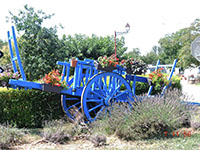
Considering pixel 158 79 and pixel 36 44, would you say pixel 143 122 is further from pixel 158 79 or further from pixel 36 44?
pixel 36 44

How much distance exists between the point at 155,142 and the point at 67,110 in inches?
116

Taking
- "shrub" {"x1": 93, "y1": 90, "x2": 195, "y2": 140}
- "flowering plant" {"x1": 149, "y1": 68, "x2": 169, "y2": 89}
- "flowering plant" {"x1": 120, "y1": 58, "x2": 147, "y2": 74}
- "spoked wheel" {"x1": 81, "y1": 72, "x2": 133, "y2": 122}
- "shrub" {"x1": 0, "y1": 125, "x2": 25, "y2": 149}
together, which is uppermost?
"flowering plant" {"x1": 120, "y1": 58, "x2": 147, "y2": 74}

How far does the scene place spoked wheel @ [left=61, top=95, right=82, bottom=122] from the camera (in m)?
6.61

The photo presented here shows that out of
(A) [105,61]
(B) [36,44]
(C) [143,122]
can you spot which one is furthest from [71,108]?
(B) [36,44]

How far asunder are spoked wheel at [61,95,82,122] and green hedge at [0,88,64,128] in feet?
1.00

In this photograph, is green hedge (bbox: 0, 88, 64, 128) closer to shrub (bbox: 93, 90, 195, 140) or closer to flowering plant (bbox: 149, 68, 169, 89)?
shrub (bbox: 93, 90, 195, 140)

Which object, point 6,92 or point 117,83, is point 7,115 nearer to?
point 6,92

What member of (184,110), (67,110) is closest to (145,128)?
(184,110)

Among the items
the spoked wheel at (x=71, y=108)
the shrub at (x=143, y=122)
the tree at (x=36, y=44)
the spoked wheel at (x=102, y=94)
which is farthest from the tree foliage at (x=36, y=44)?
the shrub at (x=143, y=122)

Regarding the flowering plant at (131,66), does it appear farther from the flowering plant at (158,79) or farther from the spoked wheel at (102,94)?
the flowering plant at (158,79)

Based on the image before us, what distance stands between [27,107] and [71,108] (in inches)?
46.8

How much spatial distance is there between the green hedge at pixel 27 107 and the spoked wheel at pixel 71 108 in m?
0.30

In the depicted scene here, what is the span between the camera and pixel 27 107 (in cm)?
675

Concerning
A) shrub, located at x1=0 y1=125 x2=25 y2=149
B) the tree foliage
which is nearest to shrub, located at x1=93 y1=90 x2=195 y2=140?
shrub, located at x1=0 y1=125 x2=25 y2=149
